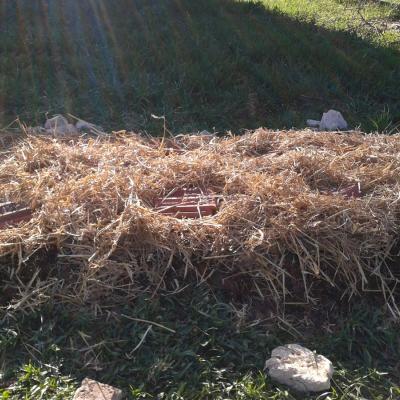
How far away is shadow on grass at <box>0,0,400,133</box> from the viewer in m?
5.64

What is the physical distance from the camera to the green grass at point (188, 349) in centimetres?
245

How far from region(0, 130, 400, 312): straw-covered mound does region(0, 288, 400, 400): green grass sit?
0.12 metres

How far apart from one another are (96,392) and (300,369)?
81cm

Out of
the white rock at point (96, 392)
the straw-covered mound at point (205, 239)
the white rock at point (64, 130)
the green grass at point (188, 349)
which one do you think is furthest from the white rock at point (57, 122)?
the white rock at point (96, 392)

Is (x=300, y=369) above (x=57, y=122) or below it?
above

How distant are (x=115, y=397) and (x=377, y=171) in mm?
2115

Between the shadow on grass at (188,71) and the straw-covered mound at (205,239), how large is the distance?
6.60 feet

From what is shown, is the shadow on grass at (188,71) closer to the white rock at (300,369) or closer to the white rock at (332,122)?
the white rock at (332,122)

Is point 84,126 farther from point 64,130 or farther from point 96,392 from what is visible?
point 96,392

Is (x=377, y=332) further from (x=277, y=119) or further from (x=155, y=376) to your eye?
(x=277, y=119)

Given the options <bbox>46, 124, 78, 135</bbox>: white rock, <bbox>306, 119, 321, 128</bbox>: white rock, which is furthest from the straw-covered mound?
<bbox>306, 119, 321, 128</bbox>: white rock

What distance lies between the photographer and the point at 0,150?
445cm

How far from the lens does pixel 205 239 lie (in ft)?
9.81

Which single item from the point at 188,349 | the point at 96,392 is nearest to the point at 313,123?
the point at 188,349
